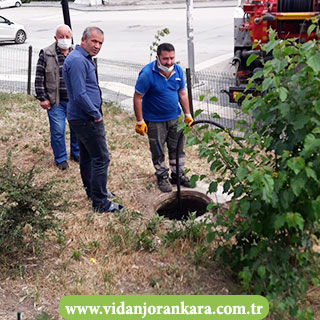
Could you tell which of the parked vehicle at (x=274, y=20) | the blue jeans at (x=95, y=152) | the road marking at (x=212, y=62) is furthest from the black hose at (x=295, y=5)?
the blue jeans at (x=95, y=152)

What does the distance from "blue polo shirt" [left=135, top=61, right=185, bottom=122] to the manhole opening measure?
0.92 m

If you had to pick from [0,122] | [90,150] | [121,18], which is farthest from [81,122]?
[121,18]

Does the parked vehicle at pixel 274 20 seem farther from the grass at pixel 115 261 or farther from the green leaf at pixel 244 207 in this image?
the green leaf at pixel 244 207

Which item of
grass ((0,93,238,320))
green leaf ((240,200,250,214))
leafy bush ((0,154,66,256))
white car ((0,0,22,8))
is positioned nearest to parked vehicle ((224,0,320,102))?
grass ((0,93,238,320))

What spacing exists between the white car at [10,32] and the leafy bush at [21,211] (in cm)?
1511

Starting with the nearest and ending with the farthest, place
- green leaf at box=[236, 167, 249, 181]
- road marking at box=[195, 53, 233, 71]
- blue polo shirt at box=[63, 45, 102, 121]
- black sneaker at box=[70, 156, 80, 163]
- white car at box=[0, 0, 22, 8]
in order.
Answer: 1. green leaf at box=[236, 167, 249, 181]
2. blue polo shirt at box=[63, 45, 102, 121]
3. black sneaker at box=[70, 156, 80, 163]
4. road marking at box=[195, 53, 233, 71]
5. white car at box=[0, 0, 22, 8]

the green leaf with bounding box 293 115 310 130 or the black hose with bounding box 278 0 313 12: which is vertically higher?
the green leaf with bounding box 293 115 310 130

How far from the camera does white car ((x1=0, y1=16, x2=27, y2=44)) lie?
18.7 metres

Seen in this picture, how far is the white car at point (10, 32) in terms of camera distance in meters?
18.7

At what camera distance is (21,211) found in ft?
15.0

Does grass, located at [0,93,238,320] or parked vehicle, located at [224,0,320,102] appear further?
parked vehicle, located at [224,0,320,102]

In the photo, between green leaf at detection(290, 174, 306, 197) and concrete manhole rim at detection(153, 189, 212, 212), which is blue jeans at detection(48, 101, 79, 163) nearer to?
concrete manhole rim at detection(153, 189, 212, 212)

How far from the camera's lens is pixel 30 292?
4.23 m

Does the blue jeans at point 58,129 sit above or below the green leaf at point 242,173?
below
